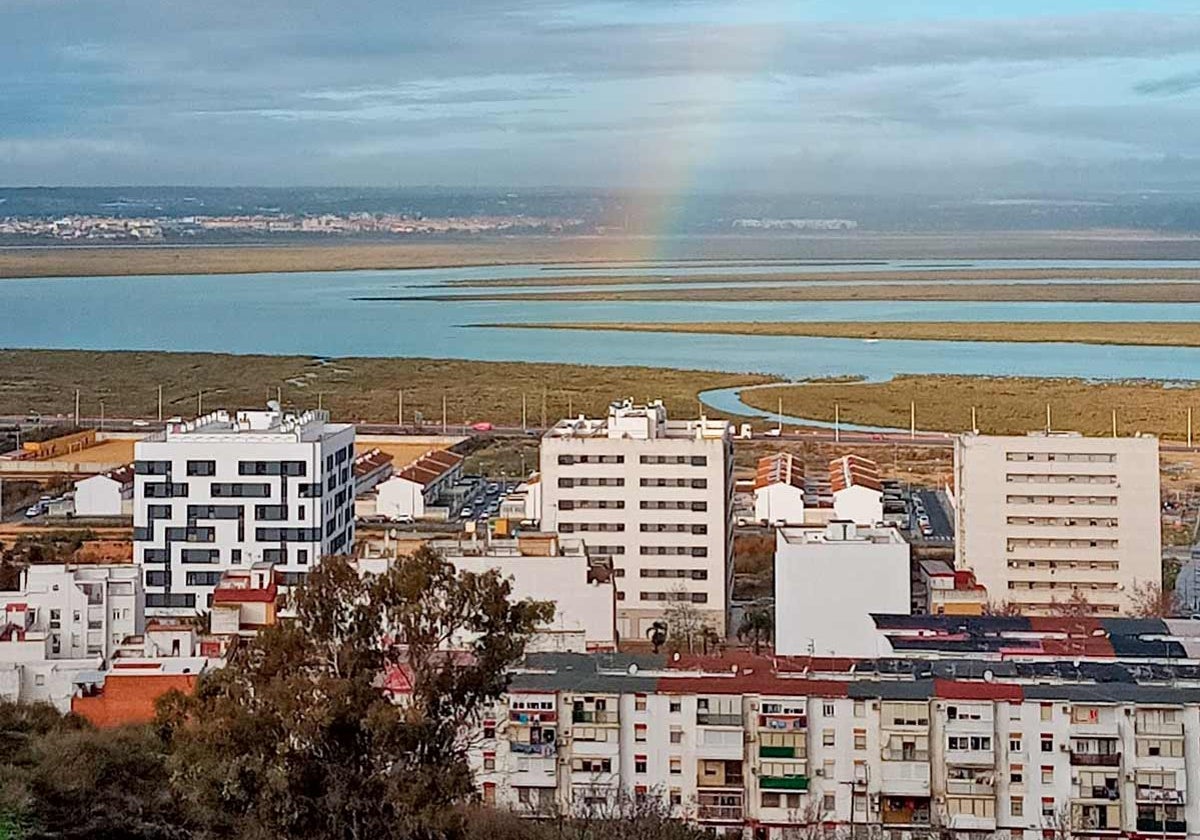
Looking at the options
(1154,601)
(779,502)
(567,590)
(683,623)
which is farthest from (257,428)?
(1154,601)

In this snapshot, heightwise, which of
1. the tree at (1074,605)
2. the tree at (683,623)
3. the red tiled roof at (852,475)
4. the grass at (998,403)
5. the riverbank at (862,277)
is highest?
the riverbank at (862,277)

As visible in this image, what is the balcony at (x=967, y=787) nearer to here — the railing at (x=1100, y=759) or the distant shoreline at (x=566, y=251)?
the railing at (x=1100, y=759)

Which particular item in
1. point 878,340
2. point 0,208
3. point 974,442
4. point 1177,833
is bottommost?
point 1177,833

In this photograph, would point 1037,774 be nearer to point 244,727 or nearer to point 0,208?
point 244,727

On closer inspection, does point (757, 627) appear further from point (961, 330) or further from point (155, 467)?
point (961, 330)

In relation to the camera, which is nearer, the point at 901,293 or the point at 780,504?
the point at 780,504

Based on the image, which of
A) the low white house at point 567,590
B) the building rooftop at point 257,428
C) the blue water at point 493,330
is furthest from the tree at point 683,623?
the blue water at point 493,330

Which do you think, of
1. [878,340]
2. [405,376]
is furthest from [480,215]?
[405,376]
